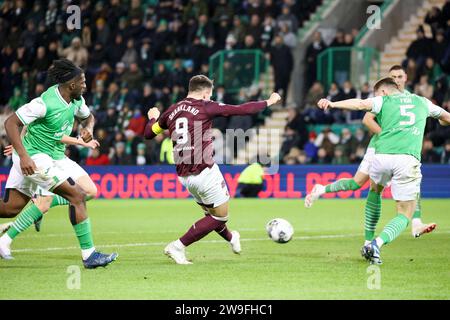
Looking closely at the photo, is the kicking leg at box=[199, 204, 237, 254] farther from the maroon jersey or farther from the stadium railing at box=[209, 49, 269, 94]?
the stadium railing at box=[209, 49, 269, 94]

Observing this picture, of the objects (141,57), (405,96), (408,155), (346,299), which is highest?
(141,57)

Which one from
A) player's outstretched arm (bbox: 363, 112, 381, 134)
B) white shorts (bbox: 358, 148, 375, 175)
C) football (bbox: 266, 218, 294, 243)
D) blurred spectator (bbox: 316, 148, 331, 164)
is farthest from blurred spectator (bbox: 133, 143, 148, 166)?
player's outstretched arm (bbox: 363, 112, 381, 134)

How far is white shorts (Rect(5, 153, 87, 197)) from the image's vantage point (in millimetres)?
9875

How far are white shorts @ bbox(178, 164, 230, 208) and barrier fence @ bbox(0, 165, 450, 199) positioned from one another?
1313 centimetres

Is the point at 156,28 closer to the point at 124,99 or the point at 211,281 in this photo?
the point at 124,99

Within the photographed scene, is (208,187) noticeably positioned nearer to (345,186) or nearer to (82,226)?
(82,226)

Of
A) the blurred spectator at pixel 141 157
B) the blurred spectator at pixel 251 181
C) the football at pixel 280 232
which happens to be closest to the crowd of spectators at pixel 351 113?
the blurred spectator at pixel 251 181

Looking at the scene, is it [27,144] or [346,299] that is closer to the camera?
[346,299]

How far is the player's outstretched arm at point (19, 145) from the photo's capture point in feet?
31.1

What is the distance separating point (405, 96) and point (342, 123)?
1483cm

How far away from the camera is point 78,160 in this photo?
26578 millimetres

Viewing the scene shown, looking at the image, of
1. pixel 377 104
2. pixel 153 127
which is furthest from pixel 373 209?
pixel 153 127

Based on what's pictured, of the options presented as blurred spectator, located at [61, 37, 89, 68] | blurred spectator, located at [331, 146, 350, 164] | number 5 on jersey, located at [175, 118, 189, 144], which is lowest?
blurred spectator, located at [331, 146, 350, 164]

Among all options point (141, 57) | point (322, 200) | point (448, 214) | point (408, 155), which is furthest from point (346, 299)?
point (141, 57)
